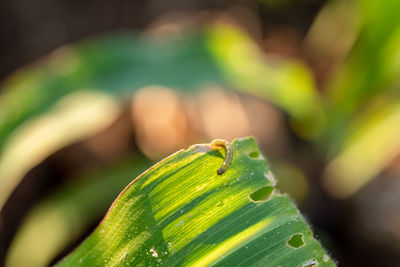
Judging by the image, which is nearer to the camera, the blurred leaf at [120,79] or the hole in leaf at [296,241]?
the hole in leaf at [296,241]

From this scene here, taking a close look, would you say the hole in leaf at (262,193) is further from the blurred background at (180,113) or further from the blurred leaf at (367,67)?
the blurred leaf at (367,67)

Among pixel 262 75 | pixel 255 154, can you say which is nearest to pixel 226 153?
pixel 255 154

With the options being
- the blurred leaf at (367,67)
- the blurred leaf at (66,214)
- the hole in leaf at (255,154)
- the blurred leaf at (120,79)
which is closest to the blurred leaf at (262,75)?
the blurred leaf at (120,79)

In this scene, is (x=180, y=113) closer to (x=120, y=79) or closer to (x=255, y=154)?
(x=120, y=79)

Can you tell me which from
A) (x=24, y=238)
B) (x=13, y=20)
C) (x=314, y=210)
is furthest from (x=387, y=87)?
(x=13, y=20)

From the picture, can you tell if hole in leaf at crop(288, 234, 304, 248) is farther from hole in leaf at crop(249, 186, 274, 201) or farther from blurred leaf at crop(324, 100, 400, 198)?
blurred leaf at crop(324, 100, 400, 198)

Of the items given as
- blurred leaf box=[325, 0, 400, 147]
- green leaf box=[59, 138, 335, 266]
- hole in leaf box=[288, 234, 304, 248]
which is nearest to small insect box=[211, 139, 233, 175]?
green leaf box=[59, 138, 335, 266]
